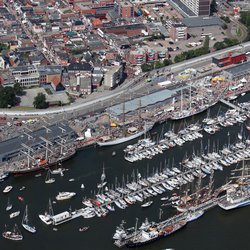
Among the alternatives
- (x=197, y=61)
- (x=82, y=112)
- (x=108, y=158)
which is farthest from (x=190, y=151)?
(x=197, y=61)

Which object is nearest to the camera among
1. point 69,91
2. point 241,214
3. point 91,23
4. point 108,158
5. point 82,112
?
point 241,214

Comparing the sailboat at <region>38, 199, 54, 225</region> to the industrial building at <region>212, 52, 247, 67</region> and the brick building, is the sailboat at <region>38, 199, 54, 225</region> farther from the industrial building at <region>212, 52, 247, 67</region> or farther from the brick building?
the brick building

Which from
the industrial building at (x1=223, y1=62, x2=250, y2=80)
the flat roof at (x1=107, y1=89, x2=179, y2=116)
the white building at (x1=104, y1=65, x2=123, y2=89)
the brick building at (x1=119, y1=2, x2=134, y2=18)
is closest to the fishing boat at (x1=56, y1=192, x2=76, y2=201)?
the flat roof at (x1=107, y1=89, x2=179, y2=116)

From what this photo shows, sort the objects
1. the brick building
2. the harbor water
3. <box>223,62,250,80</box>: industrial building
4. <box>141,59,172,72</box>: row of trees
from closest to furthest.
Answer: the harbor water, <box>223,62,250,80</box>: industrial building, <box>141,59,172,72</box>: row of trees, the brick building

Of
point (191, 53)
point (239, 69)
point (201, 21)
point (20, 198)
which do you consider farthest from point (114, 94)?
point (201, 21)

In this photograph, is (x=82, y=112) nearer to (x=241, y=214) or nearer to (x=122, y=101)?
(x=122, y=101)

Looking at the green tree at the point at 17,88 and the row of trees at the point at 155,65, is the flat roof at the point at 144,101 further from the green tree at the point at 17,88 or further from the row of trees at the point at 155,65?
the green tree at the point at 17,88

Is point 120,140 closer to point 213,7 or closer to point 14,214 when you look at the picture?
point 14,214
